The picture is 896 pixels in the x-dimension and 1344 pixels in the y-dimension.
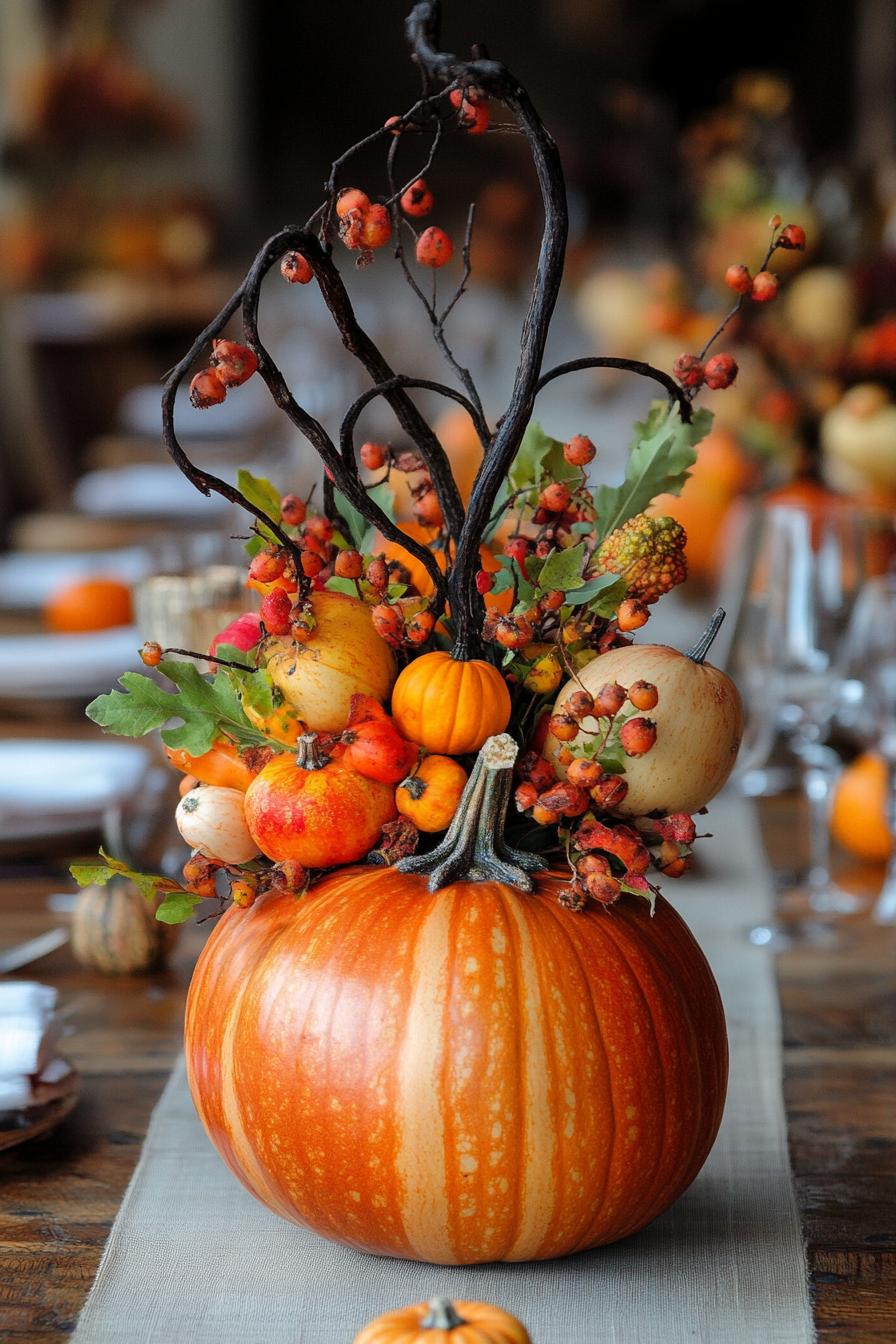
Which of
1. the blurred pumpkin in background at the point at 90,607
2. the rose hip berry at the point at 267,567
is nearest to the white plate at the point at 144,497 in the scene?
the blurred pumpkin in background at the point at 90,607

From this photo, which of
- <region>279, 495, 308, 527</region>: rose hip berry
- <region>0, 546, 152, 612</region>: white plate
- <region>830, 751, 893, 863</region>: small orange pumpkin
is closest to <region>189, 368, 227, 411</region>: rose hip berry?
<region>279, 495, 308, 527</region>: rose hip berry

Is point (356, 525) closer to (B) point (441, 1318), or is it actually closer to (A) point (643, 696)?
(A) point (643, 696)

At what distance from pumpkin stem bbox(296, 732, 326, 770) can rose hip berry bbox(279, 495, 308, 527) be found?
0.10m

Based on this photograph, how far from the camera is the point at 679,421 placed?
0.74 meters

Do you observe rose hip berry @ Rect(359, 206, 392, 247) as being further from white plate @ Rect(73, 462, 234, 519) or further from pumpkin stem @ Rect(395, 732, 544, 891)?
white plate @ Rect(73, 462, 234, 519)

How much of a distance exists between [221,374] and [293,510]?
0.12m

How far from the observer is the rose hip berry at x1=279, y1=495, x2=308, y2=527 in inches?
27.0

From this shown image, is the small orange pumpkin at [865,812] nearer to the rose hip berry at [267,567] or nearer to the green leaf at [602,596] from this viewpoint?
the green leaf at [602,596]

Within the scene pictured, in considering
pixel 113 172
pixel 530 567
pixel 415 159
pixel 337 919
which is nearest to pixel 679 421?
pixel 530 567

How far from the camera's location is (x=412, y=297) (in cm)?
452

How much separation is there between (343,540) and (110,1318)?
1.17 feet

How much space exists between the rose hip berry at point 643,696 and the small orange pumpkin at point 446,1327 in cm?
23

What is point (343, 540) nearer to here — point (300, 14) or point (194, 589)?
point (194, 589)

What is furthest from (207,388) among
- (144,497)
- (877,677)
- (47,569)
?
(144,497)
